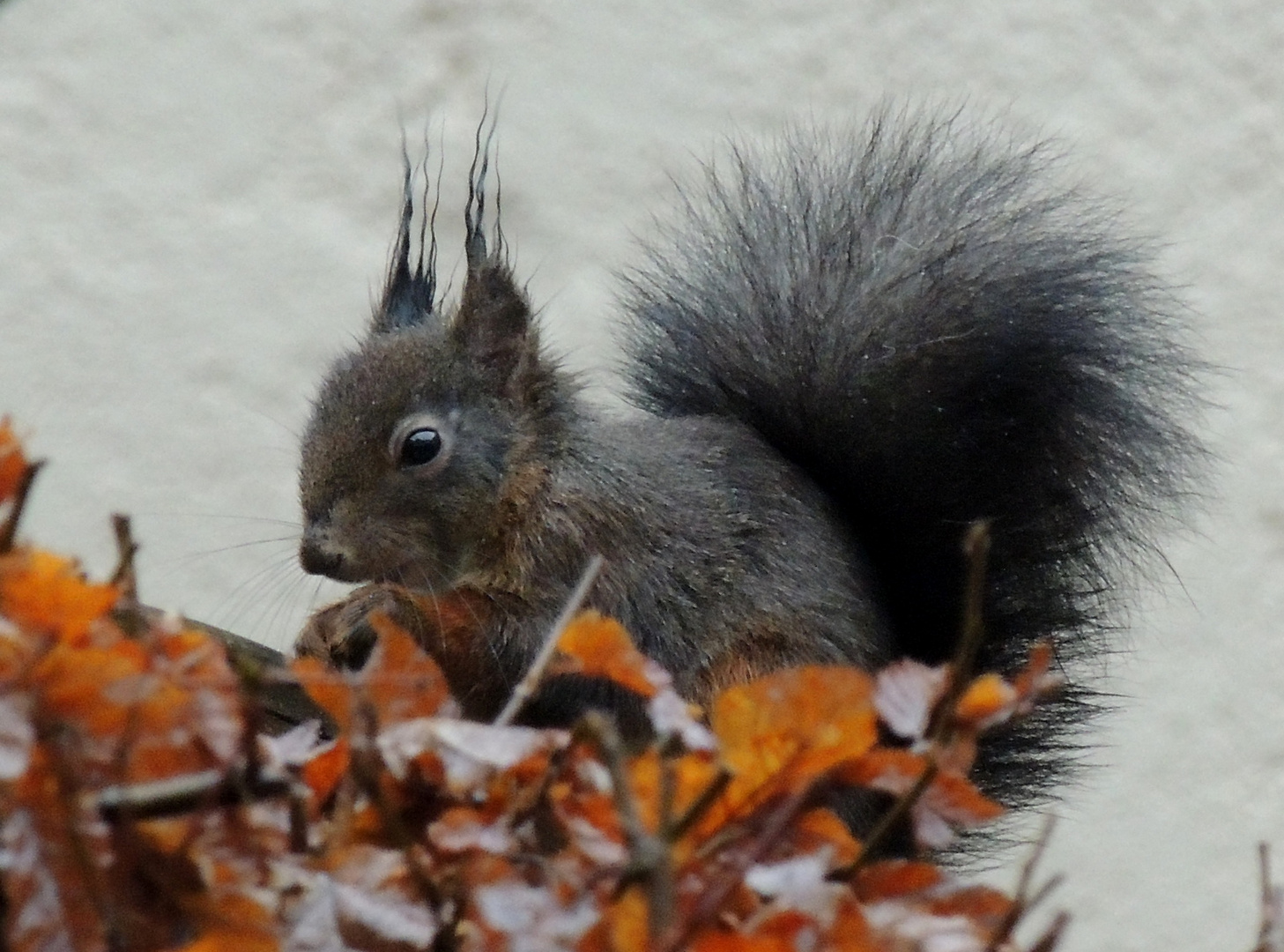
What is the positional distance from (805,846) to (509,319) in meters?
0.61

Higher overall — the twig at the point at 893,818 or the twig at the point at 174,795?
the twig at the point at 893,818

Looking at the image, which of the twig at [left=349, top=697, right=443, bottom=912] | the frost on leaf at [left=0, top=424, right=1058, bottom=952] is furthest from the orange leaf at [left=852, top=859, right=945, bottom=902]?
the twig at [left=349, top=697, right=443, bottom=912]

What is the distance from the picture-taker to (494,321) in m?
0.98

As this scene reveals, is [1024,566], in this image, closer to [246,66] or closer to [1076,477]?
[1076,477]

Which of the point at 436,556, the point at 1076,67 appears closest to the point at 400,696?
the point at 436,556

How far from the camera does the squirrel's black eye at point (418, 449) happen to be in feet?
3.09

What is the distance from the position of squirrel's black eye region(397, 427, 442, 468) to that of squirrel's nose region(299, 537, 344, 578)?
0.07m

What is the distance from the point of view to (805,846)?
0.41m

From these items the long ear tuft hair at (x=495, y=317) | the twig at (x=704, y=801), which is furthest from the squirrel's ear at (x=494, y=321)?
the twig at (x=704, y=801)

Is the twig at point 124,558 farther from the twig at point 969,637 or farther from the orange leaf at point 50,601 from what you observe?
the twig at point 969,637

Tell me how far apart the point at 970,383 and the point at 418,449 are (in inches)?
12.8

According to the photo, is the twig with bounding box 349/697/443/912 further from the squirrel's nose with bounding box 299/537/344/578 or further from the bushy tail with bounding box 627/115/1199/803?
the bushy tail with bounding box 627/115/1199/803

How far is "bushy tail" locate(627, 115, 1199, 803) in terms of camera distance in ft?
3.23

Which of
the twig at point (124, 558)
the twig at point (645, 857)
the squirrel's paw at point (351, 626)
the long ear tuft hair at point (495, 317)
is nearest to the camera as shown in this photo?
the twig at point (645, 857)
